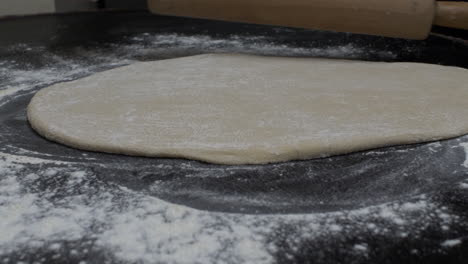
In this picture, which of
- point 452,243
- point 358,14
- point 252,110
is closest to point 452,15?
point 358,14

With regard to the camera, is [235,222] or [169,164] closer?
[235,222]

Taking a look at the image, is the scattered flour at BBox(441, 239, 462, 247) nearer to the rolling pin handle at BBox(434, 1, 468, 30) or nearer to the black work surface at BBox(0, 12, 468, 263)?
the black work surface at BBox(0, 12, 468, 263)

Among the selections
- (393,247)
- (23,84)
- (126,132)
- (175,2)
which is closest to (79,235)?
(126,132)

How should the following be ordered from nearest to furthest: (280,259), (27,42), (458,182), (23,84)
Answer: (280,259) < (458,182) < (23,84) < (27,42)

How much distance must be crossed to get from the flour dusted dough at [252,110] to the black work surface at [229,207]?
0.03 metres

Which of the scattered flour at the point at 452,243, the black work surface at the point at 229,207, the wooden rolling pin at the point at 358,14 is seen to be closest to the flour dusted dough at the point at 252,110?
the black work surface at the point at 229,207

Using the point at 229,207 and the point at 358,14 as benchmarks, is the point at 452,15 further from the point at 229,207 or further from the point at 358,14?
the point at 229,207

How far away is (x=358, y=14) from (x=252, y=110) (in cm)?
80

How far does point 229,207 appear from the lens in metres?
0.97

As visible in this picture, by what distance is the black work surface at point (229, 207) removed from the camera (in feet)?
2.76

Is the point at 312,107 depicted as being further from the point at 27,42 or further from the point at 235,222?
the point at 27,42

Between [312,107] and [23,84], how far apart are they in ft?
3.16

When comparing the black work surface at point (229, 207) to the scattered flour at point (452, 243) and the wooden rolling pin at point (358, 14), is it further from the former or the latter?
the wooden rolling pin at point (358, 14)

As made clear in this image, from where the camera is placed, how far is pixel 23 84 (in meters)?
1.70
